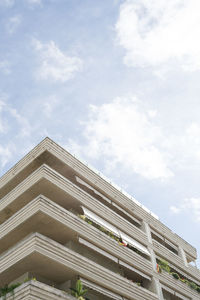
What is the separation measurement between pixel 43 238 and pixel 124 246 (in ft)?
25.7

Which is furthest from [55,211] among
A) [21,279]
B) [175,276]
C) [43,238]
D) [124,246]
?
[175,276]

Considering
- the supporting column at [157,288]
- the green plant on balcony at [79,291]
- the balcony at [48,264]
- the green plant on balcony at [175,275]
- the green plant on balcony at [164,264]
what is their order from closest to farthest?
the green plant on balcony at [79,291], the balcony at [48,264], the supporting column at [157,288], the green plant on balcony at [175,275], the green plant on balcony at [164,264]

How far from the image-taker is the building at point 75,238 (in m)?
19.5

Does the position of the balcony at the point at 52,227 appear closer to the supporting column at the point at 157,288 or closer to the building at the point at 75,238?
the building at the point at 75,238

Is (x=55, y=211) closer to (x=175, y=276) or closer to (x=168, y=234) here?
(x=175, y=276)

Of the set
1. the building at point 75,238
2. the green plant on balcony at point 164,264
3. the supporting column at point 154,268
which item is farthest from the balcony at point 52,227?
the green plant on balcony at point 164,264

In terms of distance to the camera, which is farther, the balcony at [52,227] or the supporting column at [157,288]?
the supporting column at [157,288]

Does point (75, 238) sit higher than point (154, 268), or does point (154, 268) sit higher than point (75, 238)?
point (154, 268)

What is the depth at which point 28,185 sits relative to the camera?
2311cm

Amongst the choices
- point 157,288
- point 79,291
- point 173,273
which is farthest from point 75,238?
point 173,273

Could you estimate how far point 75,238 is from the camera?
2216 centimetres

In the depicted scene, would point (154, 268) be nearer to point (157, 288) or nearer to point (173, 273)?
point (157, 288)

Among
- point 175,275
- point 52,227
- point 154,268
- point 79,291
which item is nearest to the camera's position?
point 79,291

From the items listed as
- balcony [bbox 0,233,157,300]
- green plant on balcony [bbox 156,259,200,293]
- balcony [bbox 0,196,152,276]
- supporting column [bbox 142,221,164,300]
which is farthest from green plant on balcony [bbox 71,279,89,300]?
green plant on balcony [bbox 156,259,200,293]
